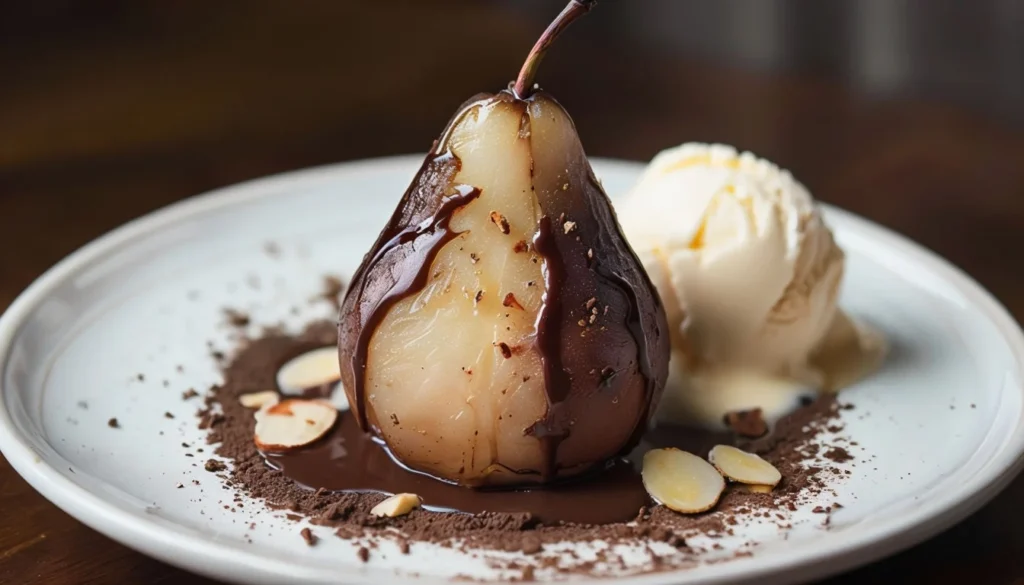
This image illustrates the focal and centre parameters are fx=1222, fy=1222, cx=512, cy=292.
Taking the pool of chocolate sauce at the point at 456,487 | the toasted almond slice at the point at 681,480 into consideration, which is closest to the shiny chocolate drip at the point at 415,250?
the pool of chocolate sauce at the point at 456,487

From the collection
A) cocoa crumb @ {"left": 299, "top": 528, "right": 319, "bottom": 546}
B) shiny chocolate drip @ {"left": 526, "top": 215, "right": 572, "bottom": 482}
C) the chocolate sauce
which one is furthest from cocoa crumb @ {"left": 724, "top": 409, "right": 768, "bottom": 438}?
cocoa crumb @ {"left": 299, "top": 528, "right": 319, "bottom": 546}

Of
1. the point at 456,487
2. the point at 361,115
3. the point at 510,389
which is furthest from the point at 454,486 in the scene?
the point at 361,115

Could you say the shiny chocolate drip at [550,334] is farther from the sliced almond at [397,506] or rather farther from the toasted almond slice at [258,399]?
the toasted almond slice at [258,399]

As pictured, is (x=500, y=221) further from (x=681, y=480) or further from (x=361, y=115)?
(x=361, y=115)

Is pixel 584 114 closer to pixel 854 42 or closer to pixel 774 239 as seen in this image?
pixel 854 42

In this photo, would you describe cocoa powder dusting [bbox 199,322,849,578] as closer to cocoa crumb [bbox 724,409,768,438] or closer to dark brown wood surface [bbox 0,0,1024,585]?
cocoa crumb [bbox 724,409,768,438]
